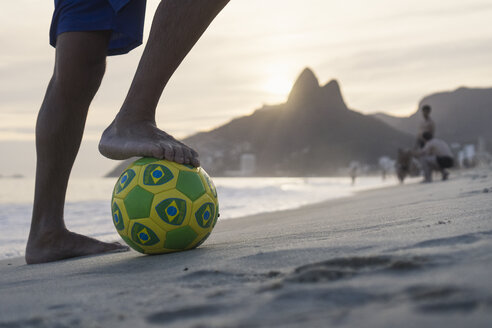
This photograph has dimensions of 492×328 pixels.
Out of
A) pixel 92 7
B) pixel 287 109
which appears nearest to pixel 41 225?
pixel 92 7

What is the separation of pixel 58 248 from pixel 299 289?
1783 millimetres

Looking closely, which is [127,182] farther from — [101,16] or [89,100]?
[101,16]

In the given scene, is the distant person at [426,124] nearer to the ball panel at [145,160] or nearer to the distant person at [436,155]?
the distant person at [436,155]

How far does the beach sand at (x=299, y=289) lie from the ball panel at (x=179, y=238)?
401 millimetres

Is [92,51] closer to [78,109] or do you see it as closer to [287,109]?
[78,109]

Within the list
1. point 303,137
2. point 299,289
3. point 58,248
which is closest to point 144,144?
point 58,248

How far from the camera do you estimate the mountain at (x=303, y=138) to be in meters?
97.3

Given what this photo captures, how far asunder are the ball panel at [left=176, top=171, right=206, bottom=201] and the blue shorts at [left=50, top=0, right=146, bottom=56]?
78cm

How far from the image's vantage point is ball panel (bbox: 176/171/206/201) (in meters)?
2.16

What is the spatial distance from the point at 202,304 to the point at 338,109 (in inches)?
4594

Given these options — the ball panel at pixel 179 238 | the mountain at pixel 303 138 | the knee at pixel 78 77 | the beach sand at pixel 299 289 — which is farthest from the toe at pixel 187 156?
the mountain at pixel 303 138

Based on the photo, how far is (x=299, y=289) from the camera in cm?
107

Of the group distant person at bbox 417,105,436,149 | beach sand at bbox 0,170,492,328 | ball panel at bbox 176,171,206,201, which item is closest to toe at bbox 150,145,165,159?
ball panel at bbox 176,171,206,201

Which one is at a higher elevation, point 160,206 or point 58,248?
point 160,206
